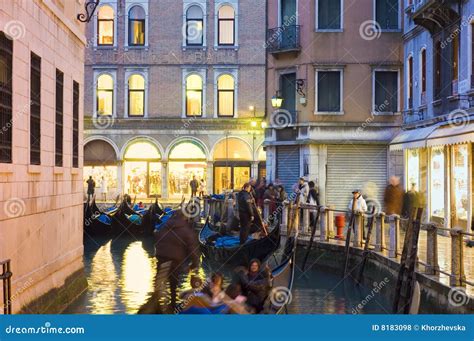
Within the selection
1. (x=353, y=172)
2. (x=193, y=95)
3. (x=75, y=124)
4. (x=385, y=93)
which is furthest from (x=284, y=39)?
(x=75, y=124)

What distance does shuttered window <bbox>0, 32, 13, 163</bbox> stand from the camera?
29.1 feet

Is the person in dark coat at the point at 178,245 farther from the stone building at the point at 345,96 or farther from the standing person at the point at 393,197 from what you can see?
the stone building at the point at 345,96

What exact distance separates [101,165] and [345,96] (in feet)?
41.6

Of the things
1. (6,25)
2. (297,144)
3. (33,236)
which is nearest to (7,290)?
(33,236)

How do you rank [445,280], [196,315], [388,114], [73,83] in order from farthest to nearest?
[388,114] < [73,83] < [445,280] < [196,315]

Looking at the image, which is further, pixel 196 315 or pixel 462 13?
pixel 462 13

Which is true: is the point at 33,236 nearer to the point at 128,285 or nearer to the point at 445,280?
the point at 445,280

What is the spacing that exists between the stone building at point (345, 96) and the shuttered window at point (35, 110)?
1463 centimetres

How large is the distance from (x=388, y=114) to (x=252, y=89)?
428 inches

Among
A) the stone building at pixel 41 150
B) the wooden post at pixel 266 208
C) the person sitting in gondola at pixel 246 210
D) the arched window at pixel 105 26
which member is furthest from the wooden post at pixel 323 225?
the arched window at pixel 105 26

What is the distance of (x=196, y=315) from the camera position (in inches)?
304

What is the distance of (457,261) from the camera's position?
34.5 ft

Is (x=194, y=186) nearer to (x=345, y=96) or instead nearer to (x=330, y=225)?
(x=345, y=96)

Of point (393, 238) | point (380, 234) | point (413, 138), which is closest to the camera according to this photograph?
point (393, 238)
